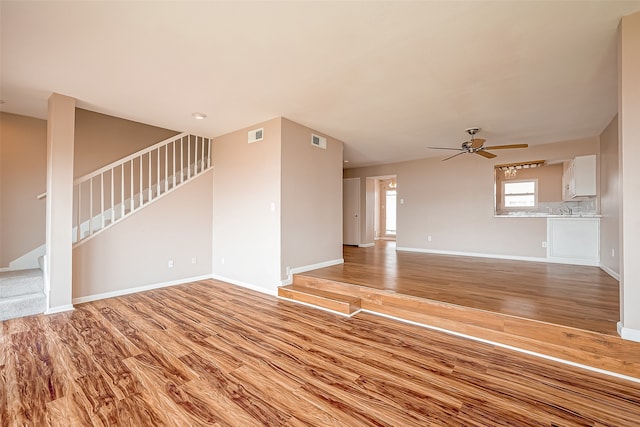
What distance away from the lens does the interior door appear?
8336 millimetres

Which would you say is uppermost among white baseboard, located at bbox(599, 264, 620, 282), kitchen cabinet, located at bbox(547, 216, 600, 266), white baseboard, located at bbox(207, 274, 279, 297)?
kitchen cabinet, located at bbox(547, 216, 600, 266)

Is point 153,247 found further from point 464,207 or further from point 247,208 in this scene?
point 464,207

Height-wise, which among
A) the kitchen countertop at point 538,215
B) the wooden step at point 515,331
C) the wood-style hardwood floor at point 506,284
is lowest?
the wooden step at point 515,331

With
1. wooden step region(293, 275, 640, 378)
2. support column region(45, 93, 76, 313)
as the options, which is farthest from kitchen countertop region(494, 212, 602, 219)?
support column region(45, 93, 76, 313)

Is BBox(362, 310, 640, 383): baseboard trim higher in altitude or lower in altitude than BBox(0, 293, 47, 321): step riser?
lower

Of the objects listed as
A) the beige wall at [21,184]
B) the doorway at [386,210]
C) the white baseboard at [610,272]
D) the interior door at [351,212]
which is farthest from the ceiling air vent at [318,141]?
the doorway at [386,210]

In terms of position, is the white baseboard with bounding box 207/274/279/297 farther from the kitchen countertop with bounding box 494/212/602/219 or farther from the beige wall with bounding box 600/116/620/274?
the kitchen countertop with bounding box 494/212/602/219

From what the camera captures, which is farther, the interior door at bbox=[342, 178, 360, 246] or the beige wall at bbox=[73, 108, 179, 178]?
the interior door at bbox=[342, 178, 360, 246]

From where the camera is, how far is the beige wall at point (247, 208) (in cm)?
421

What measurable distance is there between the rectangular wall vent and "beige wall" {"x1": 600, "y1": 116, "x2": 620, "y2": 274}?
5.22 metres

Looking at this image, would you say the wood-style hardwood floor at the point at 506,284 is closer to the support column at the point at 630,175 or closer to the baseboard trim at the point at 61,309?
the support column at the point at 630,175

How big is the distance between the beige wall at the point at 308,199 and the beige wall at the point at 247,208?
0.54ft

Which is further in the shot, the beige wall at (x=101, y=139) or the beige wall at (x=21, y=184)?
the beige wall at (x=101, y=139)

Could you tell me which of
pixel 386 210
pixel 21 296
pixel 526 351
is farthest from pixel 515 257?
pixel 21 296
